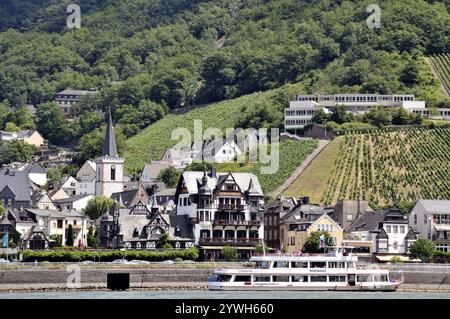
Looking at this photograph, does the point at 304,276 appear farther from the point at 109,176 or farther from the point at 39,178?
the point at 39,178

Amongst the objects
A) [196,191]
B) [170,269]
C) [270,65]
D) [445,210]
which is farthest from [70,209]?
[270,65]

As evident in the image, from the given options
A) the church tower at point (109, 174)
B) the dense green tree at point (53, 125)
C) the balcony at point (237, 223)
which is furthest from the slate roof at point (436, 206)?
the dense green tree at point (53, 125)

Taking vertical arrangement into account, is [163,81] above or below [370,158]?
above

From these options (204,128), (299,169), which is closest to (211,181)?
(299,169)

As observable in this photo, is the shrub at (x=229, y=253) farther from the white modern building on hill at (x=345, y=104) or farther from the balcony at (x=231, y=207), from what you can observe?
the white modern building on hill at (x=345, y=104)

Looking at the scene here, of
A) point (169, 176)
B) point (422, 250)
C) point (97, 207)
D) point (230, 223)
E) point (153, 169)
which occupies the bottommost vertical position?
point (422, 250)
